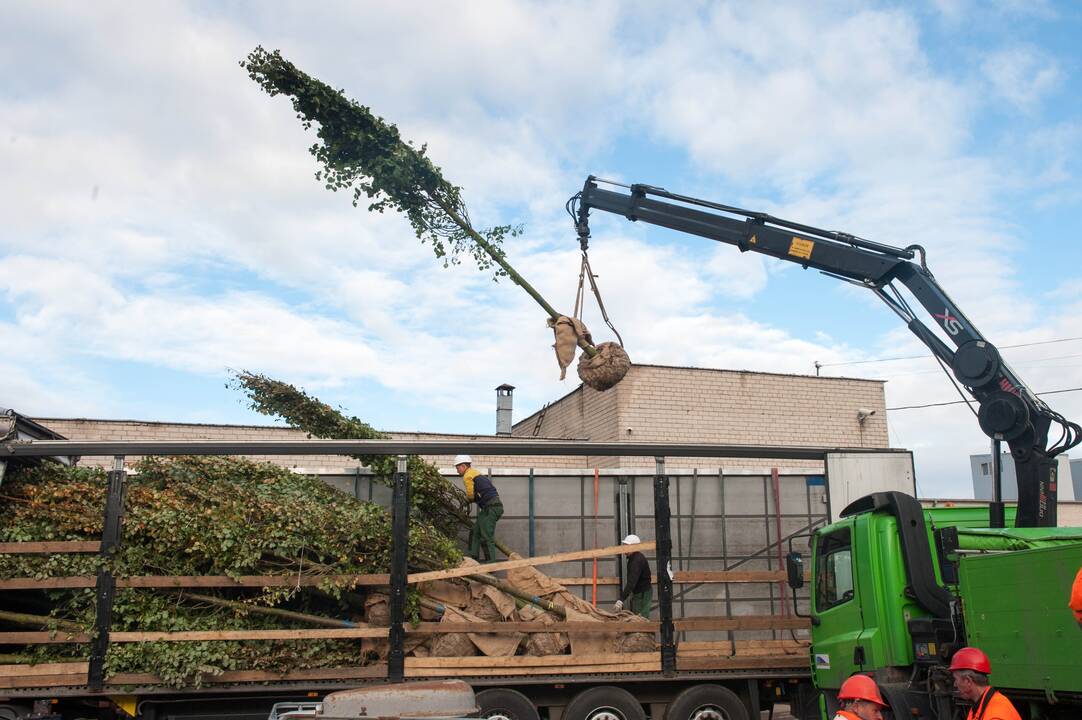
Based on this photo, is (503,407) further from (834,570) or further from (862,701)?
(862,701)

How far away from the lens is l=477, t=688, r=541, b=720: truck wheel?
8344 mm

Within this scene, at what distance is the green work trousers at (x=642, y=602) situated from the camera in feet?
32.4

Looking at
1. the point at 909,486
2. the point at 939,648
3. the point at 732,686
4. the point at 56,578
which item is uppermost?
the point at 909,486

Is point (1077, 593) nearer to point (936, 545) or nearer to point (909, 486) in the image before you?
point (936, 545)

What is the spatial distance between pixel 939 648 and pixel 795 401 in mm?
15148

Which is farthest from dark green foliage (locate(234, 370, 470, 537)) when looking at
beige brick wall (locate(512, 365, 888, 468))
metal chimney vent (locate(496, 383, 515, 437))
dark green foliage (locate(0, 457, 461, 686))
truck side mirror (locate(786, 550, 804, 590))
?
metal chimney vent (locate(496, 383, 515, 437))

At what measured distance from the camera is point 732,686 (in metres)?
9.05

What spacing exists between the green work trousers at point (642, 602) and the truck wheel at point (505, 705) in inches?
78.9

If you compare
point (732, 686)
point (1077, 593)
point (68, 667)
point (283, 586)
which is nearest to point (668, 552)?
point (732, 686)

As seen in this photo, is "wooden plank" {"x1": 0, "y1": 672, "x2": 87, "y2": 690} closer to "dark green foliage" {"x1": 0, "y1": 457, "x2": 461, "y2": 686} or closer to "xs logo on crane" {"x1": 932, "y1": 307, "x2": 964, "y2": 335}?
"dark green foliage" {"x1": 0, "y1": 457, "x2": 461, "y2": 686}

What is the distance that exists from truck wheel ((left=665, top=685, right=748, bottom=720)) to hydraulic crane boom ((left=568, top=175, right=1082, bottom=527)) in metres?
3.49

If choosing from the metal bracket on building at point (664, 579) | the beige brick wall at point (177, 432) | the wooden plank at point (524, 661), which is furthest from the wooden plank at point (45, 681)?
the beige brick wall at point (177, 432)

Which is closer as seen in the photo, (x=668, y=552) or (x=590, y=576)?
(x=668, y=552)

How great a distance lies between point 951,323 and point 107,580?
9104 millimetres
